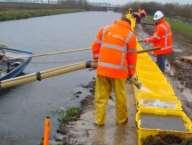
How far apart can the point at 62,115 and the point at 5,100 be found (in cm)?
315

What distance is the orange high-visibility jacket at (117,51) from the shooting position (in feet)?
34.6

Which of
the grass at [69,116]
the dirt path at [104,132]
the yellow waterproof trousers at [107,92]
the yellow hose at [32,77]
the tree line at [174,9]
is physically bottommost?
the tree line at [174,9]

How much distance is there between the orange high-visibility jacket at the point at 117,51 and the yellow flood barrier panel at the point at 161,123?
3.12 ft

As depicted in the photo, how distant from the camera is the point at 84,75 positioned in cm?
2136

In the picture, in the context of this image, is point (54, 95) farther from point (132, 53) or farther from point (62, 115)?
point (132, 53)

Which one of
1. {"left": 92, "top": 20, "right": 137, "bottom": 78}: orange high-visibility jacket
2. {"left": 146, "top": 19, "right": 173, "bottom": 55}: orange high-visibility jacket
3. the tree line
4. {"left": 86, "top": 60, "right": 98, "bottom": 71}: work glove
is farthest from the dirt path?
the tree line

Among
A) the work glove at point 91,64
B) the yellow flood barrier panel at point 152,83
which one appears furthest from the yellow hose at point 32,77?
the yellow flood barrier panel at point 152,83

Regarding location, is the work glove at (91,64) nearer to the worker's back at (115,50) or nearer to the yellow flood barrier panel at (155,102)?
the worker's back at (115,50)

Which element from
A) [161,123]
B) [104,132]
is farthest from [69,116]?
[161,123]

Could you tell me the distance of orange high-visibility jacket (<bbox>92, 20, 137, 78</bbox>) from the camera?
1054 centimetres

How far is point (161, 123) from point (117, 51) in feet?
5.39

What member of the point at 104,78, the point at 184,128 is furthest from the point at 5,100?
the point at 184,128

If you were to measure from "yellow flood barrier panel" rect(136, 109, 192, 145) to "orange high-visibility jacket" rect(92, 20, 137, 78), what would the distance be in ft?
3.12

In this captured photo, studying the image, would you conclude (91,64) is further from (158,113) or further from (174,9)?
(174,9)
